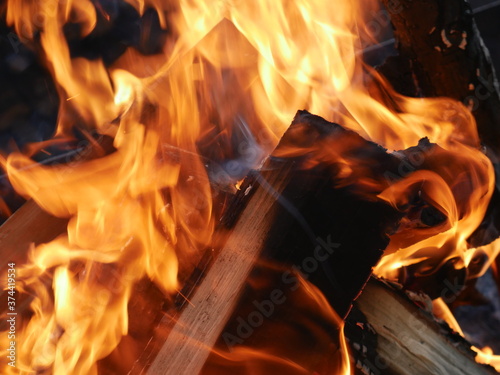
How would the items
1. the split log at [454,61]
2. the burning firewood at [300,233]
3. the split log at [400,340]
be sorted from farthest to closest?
the split log at [454,61] → the split log at [400,340] → the burning firewood at [300,233]

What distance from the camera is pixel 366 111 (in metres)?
2.64

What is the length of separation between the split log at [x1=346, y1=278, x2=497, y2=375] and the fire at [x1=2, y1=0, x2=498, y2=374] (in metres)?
0.16

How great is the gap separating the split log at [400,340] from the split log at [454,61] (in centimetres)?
69

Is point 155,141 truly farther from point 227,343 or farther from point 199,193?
point 227,343

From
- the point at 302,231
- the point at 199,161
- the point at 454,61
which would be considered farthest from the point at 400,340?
the point at 454,61

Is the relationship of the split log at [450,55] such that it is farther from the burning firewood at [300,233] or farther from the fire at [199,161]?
the burning firewood at [300,233]

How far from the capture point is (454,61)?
247 centimetres

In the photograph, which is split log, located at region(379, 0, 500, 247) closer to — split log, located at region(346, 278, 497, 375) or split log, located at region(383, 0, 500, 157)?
split log, located at region(383, 0, 500, 157)

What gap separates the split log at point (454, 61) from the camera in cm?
235

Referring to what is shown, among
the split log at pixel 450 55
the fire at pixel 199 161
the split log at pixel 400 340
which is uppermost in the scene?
the split log at pixel 450 55

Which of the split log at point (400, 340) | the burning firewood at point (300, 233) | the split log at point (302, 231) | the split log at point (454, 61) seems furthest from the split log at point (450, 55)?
the split log at point (400, 340)

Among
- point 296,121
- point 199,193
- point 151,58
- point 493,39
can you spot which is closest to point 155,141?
point 199,193

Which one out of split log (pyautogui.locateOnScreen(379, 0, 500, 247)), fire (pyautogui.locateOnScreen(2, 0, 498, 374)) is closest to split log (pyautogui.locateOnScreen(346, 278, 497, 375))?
fire (pyautogui.locateOnScreen(2, 0, 498, 374))

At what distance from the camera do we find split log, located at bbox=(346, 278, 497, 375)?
178cm
